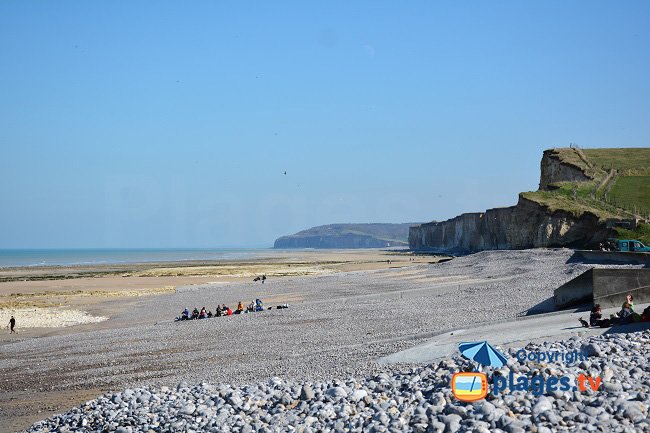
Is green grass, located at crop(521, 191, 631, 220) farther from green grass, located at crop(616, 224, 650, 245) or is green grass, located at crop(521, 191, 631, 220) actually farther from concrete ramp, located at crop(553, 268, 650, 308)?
concrete ramp, located at crop(553, 268, 650, 308)

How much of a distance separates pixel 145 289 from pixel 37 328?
22.5m

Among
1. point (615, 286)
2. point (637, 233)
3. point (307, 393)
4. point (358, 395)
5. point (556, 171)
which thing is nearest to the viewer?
point (358, 395)

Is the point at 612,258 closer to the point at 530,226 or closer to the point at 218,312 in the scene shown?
the point at 218,312

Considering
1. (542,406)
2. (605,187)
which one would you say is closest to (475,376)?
(542,406)

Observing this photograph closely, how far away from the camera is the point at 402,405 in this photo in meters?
10.3

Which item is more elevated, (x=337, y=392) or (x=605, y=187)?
(x=605, y=187)

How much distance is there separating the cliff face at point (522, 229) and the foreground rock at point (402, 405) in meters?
43.3

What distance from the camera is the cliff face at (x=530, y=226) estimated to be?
58656 mm

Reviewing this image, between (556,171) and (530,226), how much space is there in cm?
1785

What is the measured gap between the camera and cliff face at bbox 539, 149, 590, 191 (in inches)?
3165

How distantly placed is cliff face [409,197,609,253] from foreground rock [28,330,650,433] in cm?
4327

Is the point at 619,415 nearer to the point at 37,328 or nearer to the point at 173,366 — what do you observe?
the point at 173,366

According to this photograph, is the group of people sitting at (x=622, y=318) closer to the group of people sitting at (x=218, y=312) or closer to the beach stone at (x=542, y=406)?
the beach stone at (x=542, y=406)

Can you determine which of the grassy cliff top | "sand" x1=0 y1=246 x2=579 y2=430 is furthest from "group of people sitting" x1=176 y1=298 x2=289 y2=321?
the grassy cliff top
